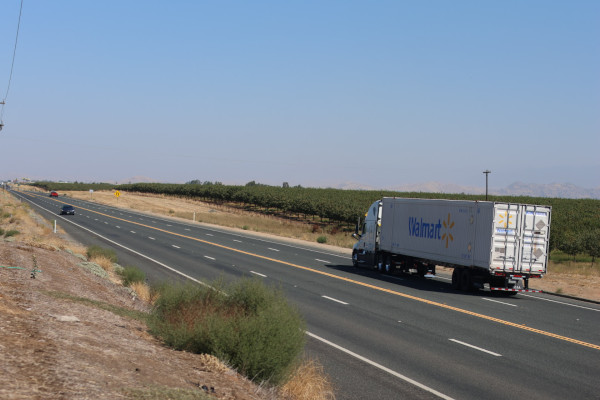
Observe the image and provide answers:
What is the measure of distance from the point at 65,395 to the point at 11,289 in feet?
21.8

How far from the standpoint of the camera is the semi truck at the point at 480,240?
21031mm

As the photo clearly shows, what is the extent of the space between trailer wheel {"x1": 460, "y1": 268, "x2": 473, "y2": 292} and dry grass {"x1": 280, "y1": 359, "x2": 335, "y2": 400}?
14.0 metres

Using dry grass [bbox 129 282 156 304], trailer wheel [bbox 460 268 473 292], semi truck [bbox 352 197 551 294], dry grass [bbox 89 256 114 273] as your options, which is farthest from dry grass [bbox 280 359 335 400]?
dry grass [bbox 89 256 114 273]

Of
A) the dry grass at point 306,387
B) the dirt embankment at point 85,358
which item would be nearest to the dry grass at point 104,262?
the dirt embankment at point 85,358

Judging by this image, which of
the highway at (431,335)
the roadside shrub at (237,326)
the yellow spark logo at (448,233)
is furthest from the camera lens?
the yellow spark logo at (448,233)

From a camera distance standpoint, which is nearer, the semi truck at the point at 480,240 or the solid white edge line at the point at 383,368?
the solid white edge line at the point at 383,368

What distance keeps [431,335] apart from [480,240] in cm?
841

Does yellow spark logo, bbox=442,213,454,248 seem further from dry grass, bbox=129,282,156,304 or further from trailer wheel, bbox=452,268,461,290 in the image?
dry grass, bbox=129,282,156,304

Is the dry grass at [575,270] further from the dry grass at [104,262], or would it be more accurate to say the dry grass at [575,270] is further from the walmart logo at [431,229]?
the dry grass at [104,262]

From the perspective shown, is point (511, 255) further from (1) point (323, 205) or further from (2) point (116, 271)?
(1) point (323, 205)

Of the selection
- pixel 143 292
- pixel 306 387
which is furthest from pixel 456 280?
pixel 306 387

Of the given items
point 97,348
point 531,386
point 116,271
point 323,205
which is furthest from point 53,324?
point 323,205

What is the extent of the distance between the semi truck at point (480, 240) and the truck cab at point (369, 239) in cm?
211

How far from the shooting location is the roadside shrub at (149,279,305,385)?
7.98 metres
